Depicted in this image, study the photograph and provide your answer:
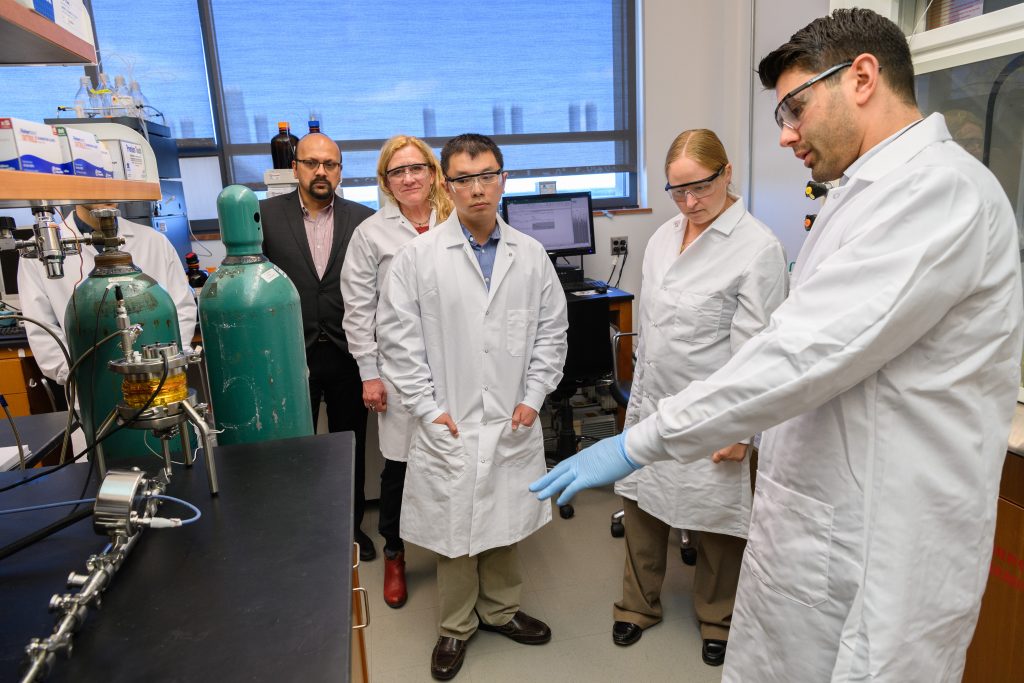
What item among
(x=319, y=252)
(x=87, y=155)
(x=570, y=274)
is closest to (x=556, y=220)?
(x=570, y=274)

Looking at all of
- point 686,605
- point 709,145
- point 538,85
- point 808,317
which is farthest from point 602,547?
point 538,85

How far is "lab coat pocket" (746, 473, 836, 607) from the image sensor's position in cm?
105

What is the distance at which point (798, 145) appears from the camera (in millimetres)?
1106

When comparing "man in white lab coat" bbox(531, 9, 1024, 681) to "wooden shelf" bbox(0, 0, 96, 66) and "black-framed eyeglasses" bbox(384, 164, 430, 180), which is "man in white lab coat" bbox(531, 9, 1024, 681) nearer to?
"wooden shelf" bbox(0, 0, 96, 66)

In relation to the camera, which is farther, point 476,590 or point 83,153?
point 476,590

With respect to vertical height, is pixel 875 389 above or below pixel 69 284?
below

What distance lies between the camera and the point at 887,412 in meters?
0.96

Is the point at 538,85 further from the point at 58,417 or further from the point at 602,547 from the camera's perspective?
the point at 58,417

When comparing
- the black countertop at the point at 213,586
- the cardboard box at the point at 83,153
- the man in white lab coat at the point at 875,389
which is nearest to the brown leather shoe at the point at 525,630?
the man in white lab coat at the point at 875,389

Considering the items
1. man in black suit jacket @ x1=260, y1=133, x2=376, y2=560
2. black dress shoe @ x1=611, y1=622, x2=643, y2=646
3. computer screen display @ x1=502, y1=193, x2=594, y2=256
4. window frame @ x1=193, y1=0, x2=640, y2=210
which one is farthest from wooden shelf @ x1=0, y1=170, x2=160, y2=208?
window frame @ x1=193, y1=0, x2=640, y2=210

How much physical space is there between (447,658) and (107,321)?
1282mm

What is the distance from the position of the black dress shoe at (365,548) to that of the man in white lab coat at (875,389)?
160cm

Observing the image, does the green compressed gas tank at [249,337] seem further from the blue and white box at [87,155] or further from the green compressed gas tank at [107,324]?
the blue and white box at [87,155]

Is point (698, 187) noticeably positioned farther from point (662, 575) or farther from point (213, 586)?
point (213, 586)
